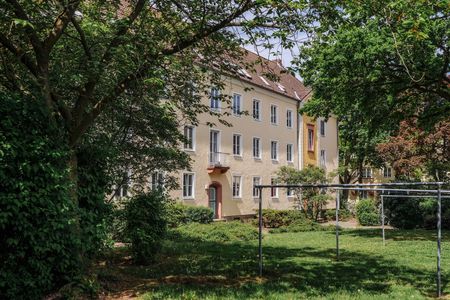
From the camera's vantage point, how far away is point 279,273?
406 inches

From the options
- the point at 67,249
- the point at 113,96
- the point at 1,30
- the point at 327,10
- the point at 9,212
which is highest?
the point at 327,10

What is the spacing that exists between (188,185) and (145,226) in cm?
1812

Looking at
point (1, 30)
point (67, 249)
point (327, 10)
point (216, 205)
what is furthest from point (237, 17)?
point (216, 205)

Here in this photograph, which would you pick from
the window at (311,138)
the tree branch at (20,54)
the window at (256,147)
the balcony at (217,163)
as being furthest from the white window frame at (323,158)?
the tree branch at (20,54)

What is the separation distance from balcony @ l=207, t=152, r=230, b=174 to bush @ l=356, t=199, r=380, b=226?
28.6ft

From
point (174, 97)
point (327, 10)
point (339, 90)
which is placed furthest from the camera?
point (339, 90)

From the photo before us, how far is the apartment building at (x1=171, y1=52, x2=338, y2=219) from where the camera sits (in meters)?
29.3

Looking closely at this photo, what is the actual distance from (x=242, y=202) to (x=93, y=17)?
81.7ft

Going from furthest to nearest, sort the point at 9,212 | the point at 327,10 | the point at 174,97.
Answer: the point at 174,97 → the point at 327,10 → the point at 9,212

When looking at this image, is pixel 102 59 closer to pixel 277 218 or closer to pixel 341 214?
pixel 277 218

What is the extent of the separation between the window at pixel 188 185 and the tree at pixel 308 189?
7.15 metres

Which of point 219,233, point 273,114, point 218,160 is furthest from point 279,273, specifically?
point 273,114

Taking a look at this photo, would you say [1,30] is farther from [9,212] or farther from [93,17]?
[9,212]

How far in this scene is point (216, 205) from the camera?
31.3 metres
